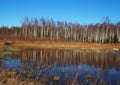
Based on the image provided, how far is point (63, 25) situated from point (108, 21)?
848 inches

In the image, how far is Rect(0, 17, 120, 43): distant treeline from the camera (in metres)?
78.0

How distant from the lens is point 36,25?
89.6m

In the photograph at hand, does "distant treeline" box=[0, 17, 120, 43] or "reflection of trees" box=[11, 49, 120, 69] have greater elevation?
"distant treeline" box=[0, 17, 120, 43]

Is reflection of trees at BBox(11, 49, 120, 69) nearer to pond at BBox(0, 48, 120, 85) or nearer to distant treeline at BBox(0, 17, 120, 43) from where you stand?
pond at BBox(0, 48, 120, 85)

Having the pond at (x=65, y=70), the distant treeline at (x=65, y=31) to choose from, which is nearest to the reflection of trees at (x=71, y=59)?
the pond at (x=65, y=70)

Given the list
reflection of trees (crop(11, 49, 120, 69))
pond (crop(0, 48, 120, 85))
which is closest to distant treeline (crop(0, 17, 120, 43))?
reflection of trees (crop(11, 49, 120, 69))

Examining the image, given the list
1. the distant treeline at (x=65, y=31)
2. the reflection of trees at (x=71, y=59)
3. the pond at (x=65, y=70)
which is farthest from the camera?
the distant treeline at (x=65, y=31)

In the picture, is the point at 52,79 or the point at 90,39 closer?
the point at 52,79

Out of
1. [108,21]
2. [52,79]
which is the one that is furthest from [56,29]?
[52,79]

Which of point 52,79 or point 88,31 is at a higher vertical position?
point 88,31

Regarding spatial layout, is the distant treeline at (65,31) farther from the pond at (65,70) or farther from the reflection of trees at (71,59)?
the pond at (65,70)

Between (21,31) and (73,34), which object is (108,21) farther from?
(21,31)

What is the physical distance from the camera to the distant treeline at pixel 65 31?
78.0m

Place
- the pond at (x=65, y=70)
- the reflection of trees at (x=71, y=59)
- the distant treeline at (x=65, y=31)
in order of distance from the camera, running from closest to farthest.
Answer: the pond at (x=65, y=70)
the reflection of trees at (x=71, y=59)
the distant treeline at (x=65, y=31)
